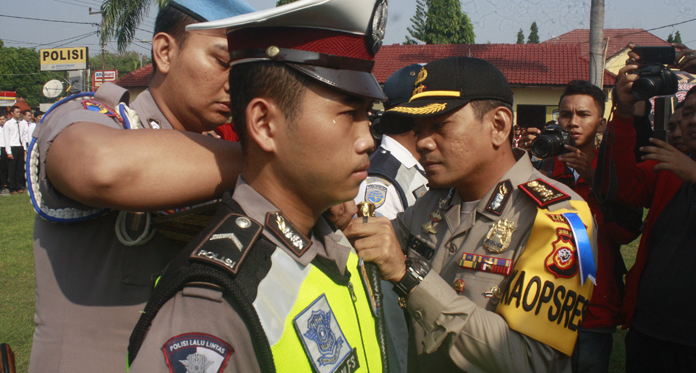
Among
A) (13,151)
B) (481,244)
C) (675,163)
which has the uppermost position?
(675,163)

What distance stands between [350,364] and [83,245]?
83 cm

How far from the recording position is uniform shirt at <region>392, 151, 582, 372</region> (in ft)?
5.85

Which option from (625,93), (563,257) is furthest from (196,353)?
(625,93)

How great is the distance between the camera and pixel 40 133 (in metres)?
1.19

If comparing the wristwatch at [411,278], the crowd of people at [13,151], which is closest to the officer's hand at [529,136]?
the wristwatch at [411,278]

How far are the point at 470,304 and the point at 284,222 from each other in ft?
3.06

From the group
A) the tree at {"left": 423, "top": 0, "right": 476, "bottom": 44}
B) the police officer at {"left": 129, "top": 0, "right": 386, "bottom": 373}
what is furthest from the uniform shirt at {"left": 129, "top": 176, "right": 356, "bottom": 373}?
the tree at {"left": 423, "top": 0, "right": 476, "bottom": 44}

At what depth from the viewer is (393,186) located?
9.27ft

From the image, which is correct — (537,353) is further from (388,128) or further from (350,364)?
(388,128)

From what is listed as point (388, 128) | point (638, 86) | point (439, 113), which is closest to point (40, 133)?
point (439, 113)

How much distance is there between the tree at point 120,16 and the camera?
1667 centimetres

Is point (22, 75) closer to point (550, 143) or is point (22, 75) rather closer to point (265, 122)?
point (550, 143)

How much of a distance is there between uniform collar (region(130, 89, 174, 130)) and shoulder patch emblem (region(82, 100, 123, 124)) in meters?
0.27

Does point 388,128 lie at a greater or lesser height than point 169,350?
greater
